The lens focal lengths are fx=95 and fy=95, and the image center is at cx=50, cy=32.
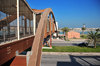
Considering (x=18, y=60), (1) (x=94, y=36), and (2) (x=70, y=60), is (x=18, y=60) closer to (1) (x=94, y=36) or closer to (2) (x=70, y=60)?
(2) (x=70, y=60)

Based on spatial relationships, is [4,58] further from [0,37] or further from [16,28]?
[16,28]

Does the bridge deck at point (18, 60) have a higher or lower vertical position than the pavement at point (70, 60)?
higher

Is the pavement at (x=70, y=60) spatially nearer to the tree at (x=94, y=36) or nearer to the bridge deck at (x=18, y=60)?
the tree at (x=94, y=36)

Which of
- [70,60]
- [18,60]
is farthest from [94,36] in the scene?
[18,60]

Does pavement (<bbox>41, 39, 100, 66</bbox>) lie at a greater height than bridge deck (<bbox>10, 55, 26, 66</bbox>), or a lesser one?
lesser

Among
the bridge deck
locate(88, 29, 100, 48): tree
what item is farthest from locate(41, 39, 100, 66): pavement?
the bridge deck

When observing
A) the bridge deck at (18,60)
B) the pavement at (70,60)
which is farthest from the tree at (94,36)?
the bridge deck at (18,60)

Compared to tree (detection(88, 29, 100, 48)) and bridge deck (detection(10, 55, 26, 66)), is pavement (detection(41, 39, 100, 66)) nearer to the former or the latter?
tree (detection(88, 29, 100, 48))

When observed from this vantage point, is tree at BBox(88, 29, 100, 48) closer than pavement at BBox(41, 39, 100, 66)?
No

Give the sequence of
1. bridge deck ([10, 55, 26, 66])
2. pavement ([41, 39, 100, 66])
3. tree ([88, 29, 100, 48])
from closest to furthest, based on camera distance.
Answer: bridge deck ([10, 55, 26, 66]) < pavement ([41, 39, 100, 66]) < tree ([88, 29, 100, 48])

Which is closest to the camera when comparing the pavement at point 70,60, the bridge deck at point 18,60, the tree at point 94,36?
the bridge deck at point 18,60

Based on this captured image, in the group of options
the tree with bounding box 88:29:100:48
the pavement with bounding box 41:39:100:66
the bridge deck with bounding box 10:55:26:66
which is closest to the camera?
the bridge deck with bounding box 10:55:26:66

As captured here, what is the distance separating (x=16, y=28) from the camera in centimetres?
582

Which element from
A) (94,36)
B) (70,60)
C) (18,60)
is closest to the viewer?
(18,60)
